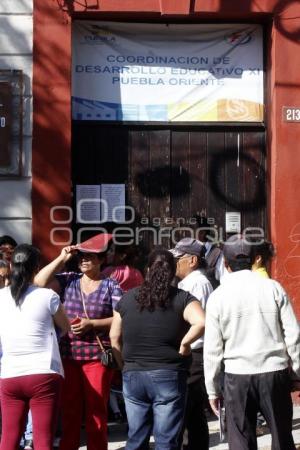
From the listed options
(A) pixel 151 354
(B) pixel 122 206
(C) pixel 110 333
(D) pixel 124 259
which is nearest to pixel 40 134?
(B) pixel 122 206

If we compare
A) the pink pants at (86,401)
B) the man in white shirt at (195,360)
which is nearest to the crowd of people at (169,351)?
the pink pants at (86,401)

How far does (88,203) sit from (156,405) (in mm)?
4177

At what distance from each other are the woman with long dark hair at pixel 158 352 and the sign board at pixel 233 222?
3.89m

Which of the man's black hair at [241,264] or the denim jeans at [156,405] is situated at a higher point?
the man's black hair at [241,264]

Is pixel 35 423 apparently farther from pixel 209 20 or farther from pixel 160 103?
pixel 209 20

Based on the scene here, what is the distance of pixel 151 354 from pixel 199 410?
1.30m

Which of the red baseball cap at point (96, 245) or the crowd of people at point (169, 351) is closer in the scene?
the crowd of people at point (169, 351)

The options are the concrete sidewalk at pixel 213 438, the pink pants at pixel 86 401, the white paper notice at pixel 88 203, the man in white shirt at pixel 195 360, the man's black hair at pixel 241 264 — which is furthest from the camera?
the white paper notice at pixel 88 203

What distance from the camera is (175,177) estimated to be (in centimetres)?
946

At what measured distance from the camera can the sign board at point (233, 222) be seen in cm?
944

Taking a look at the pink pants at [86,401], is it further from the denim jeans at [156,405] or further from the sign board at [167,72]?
the sign board at [167,72]

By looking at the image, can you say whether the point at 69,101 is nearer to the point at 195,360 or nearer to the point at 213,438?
the point at 195,360

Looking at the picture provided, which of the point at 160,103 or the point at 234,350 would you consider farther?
the point at 160,103

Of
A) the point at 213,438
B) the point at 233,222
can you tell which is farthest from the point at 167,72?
the point at 213,438
